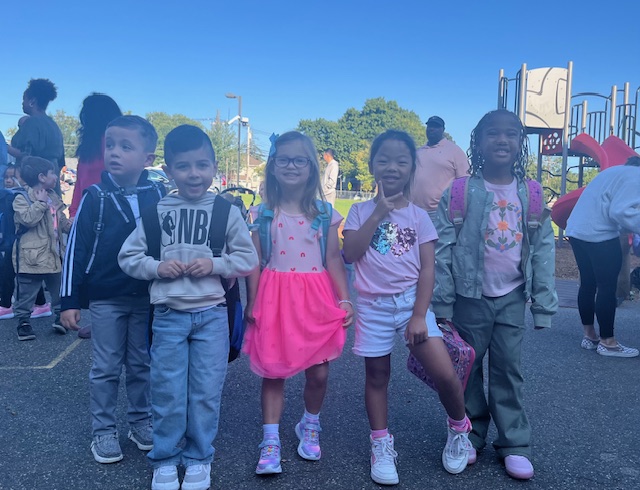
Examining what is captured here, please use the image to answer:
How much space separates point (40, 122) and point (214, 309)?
4403 millimetres

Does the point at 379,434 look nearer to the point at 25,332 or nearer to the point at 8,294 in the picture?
the point at 25,332

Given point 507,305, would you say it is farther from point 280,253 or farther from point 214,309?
point 214,309

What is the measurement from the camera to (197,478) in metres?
2.54

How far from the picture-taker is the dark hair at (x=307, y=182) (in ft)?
9.53

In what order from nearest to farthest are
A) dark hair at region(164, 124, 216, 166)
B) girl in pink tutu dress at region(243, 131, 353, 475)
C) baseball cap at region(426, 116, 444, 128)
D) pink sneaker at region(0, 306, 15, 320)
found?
dark hair at region(164, 124, 216, 166)
girl in pink tutu dress at region(243, 131, 353, 475)
pink sneaker at region(0, 306, 15, 320)
baseball cap at region(426, 116, 444, 128)

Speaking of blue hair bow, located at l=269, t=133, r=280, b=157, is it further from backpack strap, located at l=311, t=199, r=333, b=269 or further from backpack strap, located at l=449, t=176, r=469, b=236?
backpack strap, located at l=449, t=176, r=469, b=236

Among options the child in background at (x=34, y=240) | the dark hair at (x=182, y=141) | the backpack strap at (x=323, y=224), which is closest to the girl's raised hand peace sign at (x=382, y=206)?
the backpack strap at (x=323, y=224)

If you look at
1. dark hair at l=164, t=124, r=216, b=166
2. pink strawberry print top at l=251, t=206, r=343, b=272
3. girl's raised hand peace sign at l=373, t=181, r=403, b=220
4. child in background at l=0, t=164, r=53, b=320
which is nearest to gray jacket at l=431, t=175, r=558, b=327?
girl's raised hand peace sign at l=373, t=181, r=403, b=220

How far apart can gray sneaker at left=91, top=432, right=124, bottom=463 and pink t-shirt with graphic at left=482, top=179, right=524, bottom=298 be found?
1995 millimetres

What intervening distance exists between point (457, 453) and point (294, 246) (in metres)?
1.29

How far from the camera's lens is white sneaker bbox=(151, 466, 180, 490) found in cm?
252

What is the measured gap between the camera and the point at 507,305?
9.41 feet

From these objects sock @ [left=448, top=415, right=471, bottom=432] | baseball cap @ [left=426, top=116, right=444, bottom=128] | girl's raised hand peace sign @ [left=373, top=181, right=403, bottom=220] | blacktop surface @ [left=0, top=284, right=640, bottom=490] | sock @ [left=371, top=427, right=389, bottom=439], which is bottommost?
blacktop surface @ [left=0, top=284, right=640, bottom=490]

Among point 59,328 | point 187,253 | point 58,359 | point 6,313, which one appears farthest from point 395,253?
point 6,313
